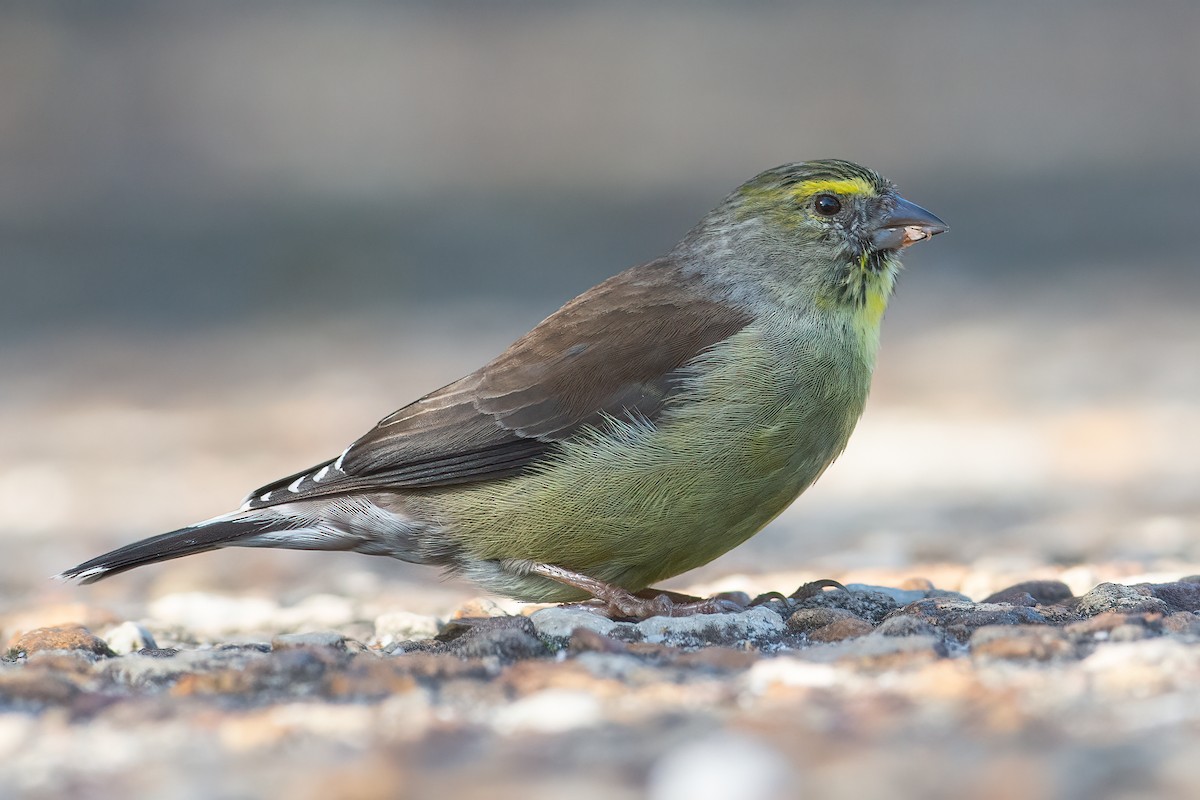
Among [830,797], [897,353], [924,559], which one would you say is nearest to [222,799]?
[830,797]

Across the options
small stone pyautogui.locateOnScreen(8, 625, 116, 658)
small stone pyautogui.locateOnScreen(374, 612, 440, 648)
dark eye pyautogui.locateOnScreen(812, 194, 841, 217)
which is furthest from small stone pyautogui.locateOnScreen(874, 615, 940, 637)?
small stone pyautogui.locateOnScreen(8, 625, 116, 658)

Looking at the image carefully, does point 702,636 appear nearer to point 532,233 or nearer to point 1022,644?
point 1022,644

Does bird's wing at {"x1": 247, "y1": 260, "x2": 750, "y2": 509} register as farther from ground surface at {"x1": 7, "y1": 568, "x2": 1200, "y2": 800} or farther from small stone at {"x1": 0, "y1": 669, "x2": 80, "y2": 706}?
small stone at {"x1": 0, "y1": 669, "x2": 80, "y2": 706}

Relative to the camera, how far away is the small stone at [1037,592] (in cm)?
494

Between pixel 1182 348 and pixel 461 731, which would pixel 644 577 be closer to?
pixel 461 731

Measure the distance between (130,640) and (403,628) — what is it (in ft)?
2.88

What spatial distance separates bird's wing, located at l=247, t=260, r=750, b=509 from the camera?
514cm

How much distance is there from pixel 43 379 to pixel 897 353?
666 cm

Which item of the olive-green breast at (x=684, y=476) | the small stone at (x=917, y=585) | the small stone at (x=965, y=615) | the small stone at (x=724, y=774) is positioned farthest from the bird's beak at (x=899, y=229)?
the small stone at (x=724, y=774)

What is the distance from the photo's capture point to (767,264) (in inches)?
223

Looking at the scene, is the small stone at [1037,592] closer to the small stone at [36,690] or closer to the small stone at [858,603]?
the small stone at [858,603]

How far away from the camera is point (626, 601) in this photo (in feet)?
16.4

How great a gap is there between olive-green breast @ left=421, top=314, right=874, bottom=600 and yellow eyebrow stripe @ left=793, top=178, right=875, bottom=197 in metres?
0.77

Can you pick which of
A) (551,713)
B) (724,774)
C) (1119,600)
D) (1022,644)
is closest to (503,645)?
(551,713)
